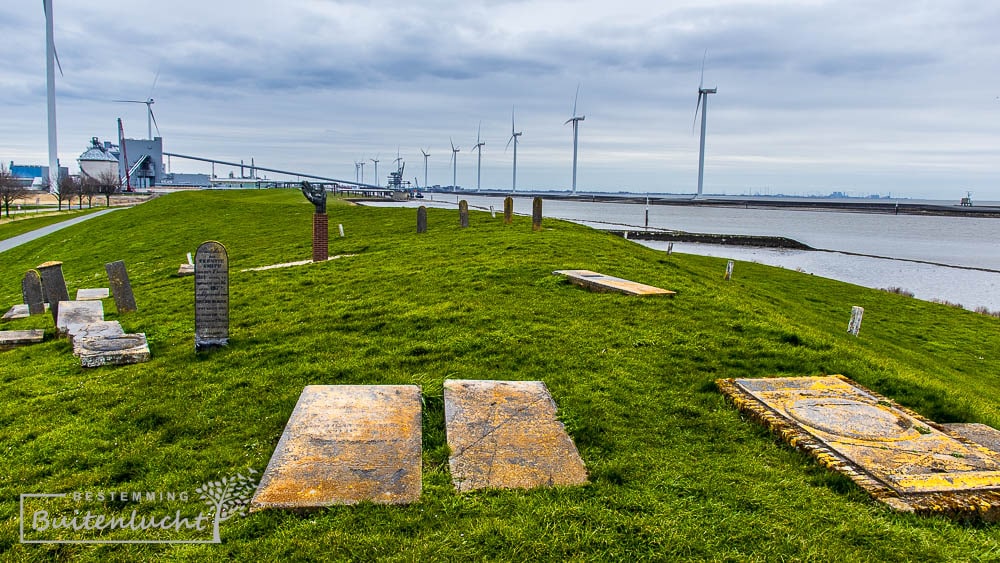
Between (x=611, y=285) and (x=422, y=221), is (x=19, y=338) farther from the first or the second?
(x=422, y=221)

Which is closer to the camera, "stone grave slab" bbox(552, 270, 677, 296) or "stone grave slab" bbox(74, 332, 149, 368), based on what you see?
"stone grave slab" bbox(74, 332, 149, 368)

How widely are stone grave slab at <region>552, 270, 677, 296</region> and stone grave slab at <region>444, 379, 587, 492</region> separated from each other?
4.04 m

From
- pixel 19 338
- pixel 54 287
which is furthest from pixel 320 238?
pixel 19 338

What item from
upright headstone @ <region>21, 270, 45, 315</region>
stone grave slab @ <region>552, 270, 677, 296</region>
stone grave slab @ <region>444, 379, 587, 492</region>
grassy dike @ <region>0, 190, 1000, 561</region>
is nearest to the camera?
grassy dike @ <region>0, 190, 1000, 561</region>

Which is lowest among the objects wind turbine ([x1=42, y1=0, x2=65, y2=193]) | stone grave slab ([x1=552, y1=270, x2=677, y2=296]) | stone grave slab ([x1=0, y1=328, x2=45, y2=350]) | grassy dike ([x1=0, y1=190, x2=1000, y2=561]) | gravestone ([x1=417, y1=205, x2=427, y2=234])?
stone grave slab ([x1=0, y1=328, x2=45, y2=350])

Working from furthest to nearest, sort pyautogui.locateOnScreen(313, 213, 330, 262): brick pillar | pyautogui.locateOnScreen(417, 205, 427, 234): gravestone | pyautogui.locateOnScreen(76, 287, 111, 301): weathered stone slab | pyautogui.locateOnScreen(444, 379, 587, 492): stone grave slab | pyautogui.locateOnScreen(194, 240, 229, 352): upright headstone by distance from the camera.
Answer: pyautogui.locateOnScreen(417, 205, 427, 234): gravestone
pyautogui.locateOnScreen(313, 213, 330, 262): brick pillar
pyautogui.locateOnScreen(76, 287, 111, 301): weathered stone slab
pyautogui.locateOnScreen(194, 240, 229, 352): upright headstone
pyautogui.locateOnScreen(444, 379, 587, 492): stone grave slab

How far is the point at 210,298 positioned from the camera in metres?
7.06

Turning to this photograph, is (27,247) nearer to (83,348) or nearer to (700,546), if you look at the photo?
(83,348)

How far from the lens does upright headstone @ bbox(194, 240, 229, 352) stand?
7043 millimetres

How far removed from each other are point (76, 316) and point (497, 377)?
722 centimetres

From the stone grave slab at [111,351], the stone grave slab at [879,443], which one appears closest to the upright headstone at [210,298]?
the stone grave slab at [111,351]

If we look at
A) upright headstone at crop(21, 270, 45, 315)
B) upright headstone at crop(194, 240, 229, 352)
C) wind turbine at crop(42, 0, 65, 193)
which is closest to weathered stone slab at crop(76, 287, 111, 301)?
upright headstone at crop(21, 270, 45, 315)

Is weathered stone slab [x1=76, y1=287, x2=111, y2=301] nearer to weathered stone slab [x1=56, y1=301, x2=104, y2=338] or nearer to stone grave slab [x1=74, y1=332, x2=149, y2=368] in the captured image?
weathered stone slab [x1=56, y1=301, x2=104, y2=338]

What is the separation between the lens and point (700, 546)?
3.36 metres
